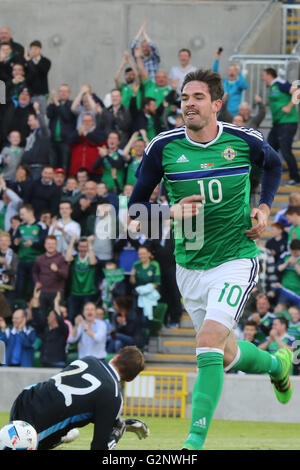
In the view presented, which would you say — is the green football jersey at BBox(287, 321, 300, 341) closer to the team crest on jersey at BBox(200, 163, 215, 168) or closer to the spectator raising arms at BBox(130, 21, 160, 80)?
the spectator raising arms at BBox(130, 21, 160, 80)

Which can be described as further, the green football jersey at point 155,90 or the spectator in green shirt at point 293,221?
the green football jersey at point 155,90

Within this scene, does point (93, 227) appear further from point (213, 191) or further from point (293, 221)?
point (213, 191)

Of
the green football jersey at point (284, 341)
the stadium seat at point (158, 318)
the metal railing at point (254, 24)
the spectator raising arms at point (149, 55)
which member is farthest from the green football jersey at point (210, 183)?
the metal railing at point (254, 24)

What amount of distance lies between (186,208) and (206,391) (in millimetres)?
1244

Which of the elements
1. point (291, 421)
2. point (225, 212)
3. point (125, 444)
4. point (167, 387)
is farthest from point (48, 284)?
point (225, 212)

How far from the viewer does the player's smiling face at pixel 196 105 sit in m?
7.54

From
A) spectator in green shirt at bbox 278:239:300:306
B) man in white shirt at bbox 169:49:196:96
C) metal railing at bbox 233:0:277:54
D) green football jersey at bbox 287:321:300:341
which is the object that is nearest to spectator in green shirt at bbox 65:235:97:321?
spectator in green shirt at bbox 278:239:300:306

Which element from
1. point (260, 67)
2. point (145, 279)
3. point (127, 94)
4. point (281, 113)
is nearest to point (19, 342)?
point (145, 279)

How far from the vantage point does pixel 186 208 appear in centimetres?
709

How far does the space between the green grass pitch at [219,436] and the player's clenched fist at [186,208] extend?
280cm

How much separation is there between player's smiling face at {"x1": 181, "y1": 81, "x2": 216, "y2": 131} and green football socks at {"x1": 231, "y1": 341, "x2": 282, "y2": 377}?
174 cm

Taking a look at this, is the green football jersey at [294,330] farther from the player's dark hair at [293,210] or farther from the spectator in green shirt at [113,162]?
the spectator in green shirt at [113,162]

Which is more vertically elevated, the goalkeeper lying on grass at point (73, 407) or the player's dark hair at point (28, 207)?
the goalkeeper lying on grass at point (73, 407)

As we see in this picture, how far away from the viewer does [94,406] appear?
7.31 m
